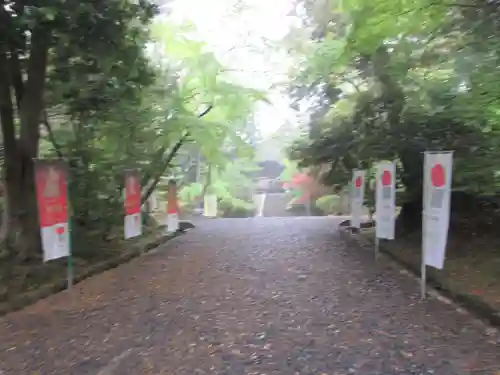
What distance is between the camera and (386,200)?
A: 7891mm

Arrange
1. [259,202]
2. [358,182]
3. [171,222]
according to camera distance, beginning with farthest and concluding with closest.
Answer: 1. [259,202]
2. [171,222]
3. [358,182]

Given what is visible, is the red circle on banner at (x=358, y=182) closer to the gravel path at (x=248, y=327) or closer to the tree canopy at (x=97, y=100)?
the gravel path at (x=248, y=327)

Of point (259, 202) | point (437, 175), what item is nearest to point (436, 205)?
point (437, 175)

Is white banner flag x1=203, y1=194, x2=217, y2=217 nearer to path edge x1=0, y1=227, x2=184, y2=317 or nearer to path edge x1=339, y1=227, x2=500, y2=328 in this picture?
path edge x1=0, y1=227, x2=184, y2=317

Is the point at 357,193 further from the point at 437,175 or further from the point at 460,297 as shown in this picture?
the point at 460,297

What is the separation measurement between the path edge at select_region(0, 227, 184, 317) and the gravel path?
0.51 feet

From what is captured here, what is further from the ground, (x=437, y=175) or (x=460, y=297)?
(x=437, y=175)

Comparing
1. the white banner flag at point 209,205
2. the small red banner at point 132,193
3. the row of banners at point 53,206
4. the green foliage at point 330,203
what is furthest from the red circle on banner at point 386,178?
the white banner flag at point 209,205

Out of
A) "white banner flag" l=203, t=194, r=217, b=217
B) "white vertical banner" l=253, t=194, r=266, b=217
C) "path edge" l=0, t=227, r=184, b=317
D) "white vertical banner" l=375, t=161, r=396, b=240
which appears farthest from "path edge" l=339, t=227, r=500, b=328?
"white vertical banner" l=253, t=194, r=266, b=217

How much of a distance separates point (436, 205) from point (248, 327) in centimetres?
240

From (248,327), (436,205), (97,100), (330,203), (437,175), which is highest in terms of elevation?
(97,100)

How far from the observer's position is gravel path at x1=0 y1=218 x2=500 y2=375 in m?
4.09

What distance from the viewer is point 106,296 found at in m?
6.53

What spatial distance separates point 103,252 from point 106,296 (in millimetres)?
2843
